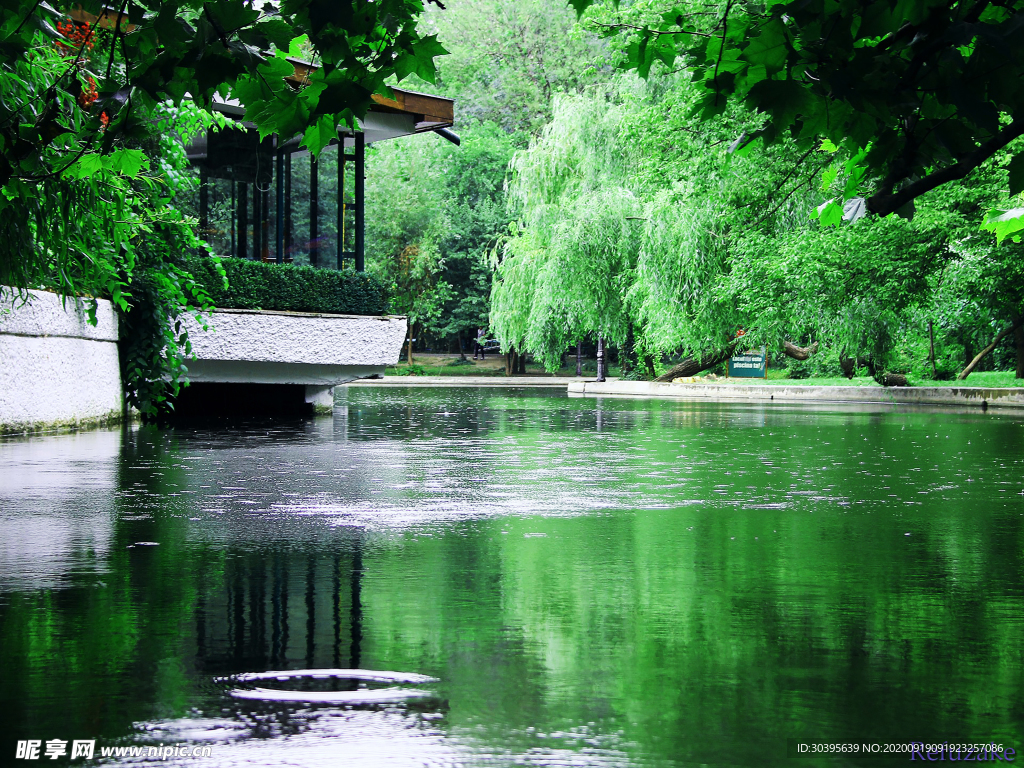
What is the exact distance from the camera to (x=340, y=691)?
3.63 m

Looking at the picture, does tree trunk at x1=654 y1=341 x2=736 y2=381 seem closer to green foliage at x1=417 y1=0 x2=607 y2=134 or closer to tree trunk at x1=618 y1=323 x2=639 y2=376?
tree trunk at x1=618 y1=323 x2=639 y2=376

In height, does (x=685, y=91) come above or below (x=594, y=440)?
above

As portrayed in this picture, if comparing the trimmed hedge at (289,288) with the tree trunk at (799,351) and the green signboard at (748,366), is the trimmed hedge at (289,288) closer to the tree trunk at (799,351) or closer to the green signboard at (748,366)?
the tree trunk at (799,351)

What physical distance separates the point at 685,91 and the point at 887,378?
11.2 meters

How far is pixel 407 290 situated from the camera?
189ft

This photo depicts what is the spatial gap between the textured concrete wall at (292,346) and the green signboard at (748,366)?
75.9 ft

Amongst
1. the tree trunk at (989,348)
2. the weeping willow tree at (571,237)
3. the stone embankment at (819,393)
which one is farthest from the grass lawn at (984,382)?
the weeping willow tree at (571,237)

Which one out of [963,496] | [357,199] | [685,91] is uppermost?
[685,91]

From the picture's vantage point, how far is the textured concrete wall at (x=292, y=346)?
744 inches

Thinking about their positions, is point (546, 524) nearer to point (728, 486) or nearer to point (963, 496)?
point (728, 486)

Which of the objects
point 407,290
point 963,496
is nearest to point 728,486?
point 963,496

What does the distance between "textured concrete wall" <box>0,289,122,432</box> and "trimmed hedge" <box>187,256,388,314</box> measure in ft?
7.94

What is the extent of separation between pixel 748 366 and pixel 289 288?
2536cm

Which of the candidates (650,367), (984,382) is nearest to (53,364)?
(984,382)
